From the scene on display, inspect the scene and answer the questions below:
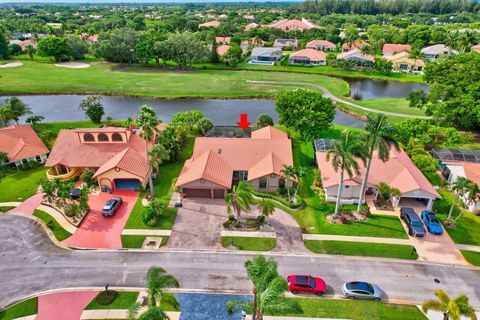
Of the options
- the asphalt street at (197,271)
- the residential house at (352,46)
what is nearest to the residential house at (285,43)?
the residential house at (352,46)

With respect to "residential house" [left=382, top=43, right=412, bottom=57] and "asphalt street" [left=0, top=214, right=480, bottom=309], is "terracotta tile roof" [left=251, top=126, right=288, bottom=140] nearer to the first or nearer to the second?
"asphalt street" [left=0, top=214, right=480, bottom=309]

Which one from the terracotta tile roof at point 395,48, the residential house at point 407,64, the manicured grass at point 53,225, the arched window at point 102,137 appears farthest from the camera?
the terracotta tile roof at point 395,48

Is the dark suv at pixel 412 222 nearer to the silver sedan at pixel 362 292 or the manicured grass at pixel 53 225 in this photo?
the silver sedan at pixel 362 292

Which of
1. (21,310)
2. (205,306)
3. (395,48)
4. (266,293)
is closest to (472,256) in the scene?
(266,293)

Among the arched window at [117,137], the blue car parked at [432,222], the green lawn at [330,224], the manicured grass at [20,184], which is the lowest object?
the manicured grass at [20,184]

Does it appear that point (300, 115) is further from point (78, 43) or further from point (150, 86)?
point (78, 43)

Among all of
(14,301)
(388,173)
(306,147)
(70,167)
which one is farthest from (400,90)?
(14,301)

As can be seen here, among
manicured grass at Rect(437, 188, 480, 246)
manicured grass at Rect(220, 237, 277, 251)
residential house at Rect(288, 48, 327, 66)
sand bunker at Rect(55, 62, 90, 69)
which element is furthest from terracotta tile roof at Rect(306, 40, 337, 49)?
manicured grass at Rect(220, 237, 277, 251)
